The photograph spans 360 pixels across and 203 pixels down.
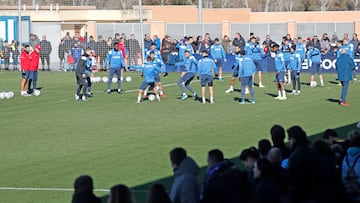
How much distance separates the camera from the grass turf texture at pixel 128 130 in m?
17.5

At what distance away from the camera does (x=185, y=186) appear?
11117 mm

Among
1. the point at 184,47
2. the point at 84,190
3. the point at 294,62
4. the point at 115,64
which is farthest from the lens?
the point at 184,47

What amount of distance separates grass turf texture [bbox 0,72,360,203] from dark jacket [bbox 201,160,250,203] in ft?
13.0

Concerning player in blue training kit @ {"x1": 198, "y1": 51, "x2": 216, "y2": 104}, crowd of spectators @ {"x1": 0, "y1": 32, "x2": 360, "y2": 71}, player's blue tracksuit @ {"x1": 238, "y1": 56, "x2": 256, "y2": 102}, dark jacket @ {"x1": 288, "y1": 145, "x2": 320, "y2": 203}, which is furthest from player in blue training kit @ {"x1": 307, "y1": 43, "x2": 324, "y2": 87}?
dark jacket @ {"x1": 288, "y1": 145, "x2": 320, "y2": 203}

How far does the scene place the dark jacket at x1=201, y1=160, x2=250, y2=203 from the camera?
10.6 meters

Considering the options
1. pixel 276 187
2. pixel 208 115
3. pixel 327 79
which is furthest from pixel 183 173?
pixel 327 79

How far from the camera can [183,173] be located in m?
11.2

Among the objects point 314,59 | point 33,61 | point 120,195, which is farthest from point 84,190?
point 314,59

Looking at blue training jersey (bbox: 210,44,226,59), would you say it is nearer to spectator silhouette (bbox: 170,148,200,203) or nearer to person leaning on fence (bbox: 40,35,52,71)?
person leaning on fence (bbox: 40,35,52,71)

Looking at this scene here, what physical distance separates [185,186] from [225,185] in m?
A: 0.65

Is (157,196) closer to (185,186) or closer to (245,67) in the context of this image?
(185,186)

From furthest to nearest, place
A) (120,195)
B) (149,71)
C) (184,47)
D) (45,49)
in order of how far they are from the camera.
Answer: (45,49), (184,47), (149,71), (120,195)

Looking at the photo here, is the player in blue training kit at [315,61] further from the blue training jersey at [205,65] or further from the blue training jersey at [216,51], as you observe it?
the blue training jersey at [205,65]

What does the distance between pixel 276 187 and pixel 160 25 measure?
46.5m
